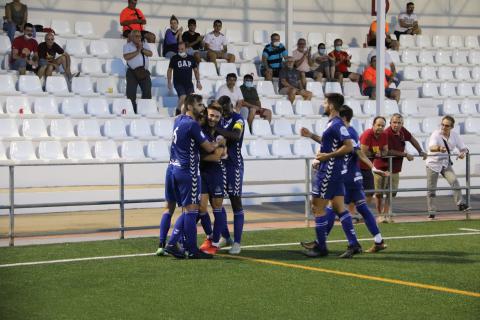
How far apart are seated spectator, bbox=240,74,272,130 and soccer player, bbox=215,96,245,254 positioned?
10223 mm

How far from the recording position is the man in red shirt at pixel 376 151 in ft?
52.3

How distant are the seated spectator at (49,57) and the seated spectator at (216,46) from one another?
400cm

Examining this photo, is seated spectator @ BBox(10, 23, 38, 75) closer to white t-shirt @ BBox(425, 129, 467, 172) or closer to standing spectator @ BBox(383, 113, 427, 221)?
standing spectator @ BBox(383, 113, 427, 221)

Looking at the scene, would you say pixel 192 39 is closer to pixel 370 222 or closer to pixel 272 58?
pixel 272 58

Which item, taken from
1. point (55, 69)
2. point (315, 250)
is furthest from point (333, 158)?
point (55, 69)

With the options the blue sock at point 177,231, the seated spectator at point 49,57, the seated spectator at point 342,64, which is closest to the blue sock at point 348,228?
the blue sock at point 177,231

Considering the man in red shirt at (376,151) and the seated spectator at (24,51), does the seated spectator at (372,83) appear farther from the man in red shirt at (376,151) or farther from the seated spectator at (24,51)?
the man in red shirt at (376,151)

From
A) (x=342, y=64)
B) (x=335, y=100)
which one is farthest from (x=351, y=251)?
(x=342, y=64)

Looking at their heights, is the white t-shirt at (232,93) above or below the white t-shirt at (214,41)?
below

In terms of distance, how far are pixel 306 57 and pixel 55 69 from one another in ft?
22.1

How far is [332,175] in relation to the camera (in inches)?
452

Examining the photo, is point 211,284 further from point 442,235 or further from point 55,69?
point 55,69

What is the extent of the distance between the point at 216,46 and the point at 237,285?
15.6 m

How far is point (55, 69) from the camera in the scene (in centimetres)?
2220
